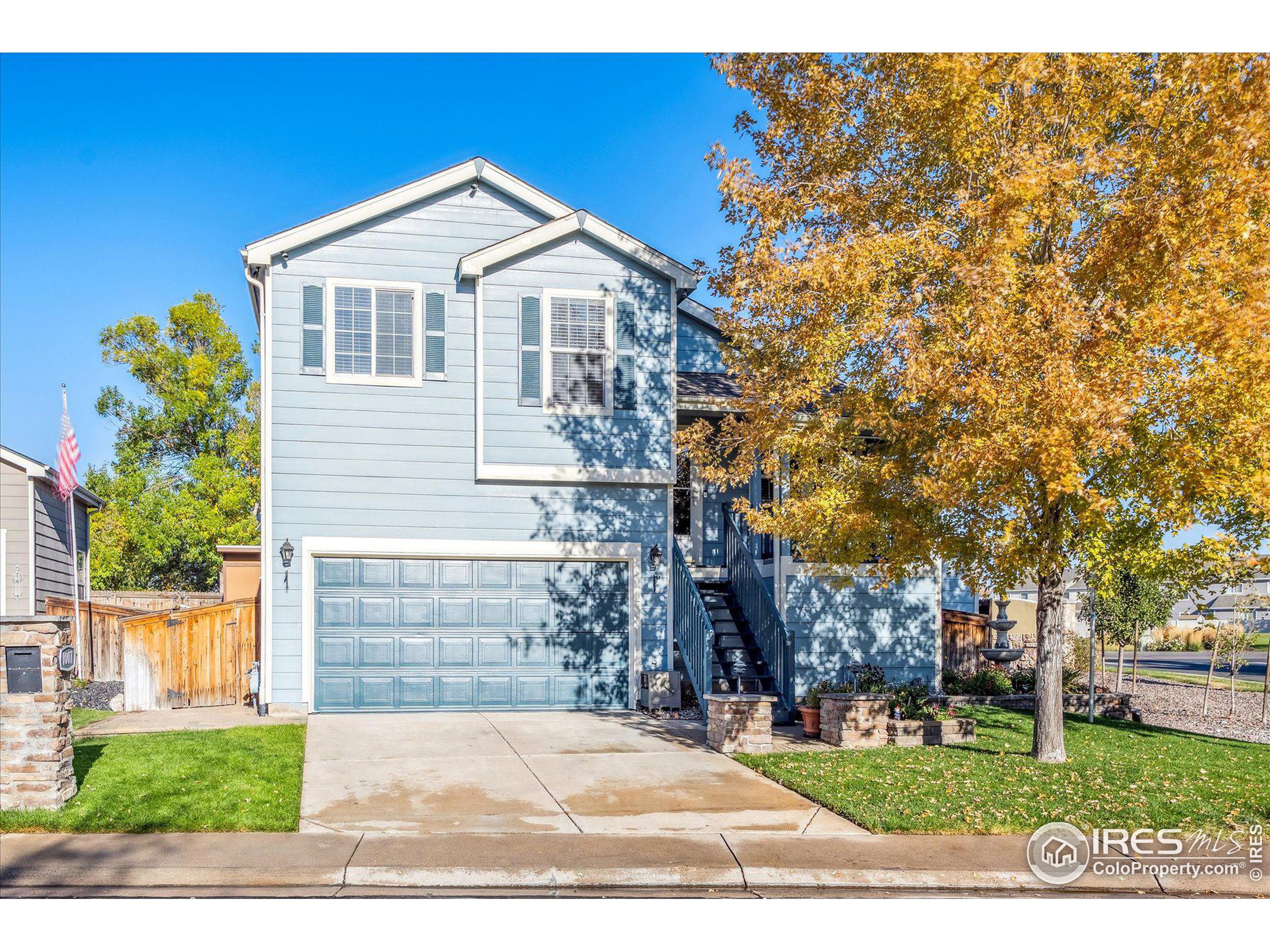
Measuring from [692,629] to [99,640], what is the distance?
9.08 metres

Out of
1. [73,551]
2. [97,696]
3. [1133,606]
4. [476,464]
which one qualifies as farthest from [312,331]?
[1133,606]

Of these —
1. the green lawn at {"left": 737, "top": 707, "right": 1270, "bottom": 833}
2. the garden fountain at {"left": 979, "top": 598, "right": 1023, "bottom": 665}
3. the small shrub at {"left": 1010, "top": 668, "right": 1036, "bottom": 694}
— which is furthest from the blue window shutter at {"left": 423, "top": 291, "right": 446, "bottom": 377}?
the small shrub at {"left": 1010, "top": 668, "right": 1036, "bottom": 694}

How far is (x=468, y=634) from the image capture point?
1391 centimetres

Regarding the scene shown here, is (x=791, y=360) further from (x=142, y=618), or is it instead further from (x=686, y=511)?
(x=142, y=618)

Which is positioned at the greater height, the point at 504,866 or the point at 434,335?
the point at 434,335

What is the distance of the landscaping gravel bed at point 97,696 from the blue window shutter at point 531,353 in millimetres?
7096

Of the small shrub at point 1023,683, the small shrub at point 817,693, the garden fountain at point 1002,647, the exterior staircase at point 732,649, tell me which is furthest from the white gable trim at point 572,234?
the small shrub at point 1023,683

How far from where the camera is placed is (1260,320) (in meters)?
8.51

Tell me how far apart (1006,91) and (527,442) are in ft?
24.0

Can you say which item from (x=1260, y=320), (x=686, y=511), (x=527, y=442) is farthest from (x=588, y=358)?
(x=1260, y=320)

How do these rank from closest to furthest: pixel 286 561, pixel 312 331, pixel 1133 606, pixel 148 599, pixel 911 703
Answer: pixel 911 703 → pixel 286 561 → pixel 312 331 → pixel 1133 606 → pixel 148 599

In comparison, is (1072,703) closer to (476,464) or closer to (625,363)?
(625,363)

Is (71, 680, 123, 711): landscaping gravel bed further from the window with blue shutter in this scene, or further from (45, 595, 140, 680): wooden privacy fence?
the window with blue shutter

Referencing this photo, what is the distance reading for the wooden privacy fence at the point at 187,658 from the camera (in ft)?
46.8
